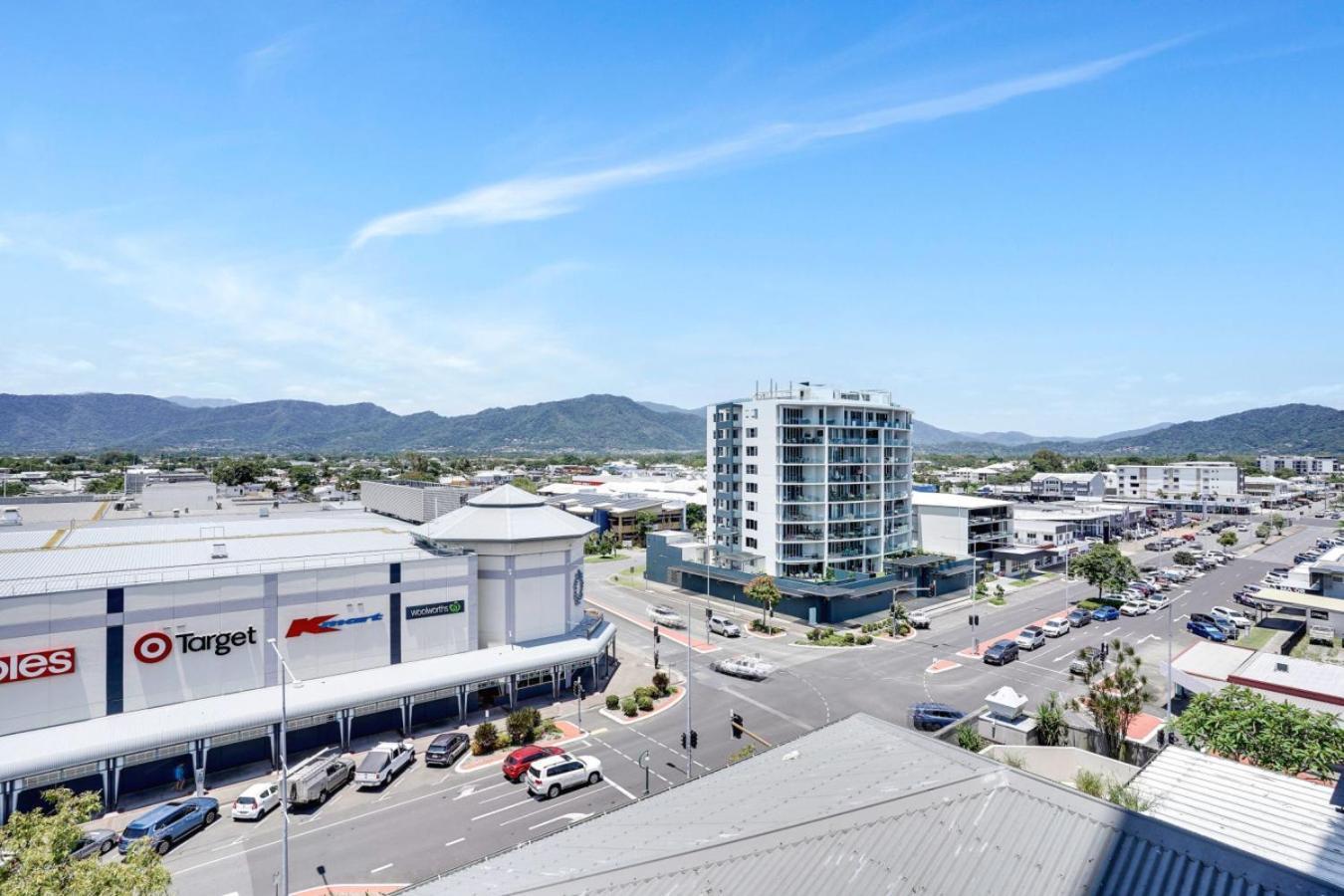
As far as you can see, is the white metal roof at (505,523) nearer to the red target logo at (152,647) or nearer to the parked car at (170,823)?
the red target logo at (152,647)

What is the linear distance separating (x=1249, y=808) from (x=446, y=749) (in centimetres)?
3222

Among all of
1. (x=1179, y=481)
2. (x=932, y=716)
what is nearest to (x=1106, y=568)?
(x=932, y=716)

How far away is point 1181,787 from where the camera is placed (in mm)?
20328

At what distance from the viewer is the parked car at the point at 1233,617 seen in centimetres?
6339

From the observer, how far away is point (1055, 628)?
2375 inches

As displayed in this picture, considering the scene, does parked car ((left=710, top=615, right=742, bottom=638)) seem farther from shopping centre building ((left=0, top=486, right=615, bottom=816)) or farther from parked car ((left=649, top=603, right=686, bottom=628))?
shopping centre building ((left=0, top=486, right=615, bottom=816))

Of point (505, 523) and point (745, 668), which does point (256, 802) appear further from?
point (745, 668)

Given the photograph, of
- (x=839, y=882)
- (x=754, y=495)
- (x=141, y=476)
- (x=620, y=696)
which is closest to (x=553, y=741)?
(x=620, y=696)

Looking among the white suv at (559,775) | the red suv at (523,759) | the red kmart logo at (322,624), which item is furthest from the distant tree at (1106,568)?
the red kmart logo at (322,624)

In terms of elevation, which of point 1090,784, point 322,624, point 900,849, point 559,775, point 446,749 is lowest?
point 446,749

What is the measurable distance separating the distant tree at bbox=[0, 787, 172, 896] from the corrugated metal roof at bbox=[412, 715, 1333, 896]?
21.6 feet

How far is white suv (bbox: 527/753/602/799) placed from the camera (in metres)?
31.5

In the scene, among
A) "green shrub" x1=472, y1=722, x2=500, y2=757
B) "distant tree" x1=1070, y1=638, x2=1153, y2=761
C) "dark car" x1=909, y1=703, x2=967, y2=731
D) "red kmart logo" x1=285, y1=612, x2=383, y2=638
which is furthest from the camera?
"dark car" x1=909, y1=703, x2=967, y2=731

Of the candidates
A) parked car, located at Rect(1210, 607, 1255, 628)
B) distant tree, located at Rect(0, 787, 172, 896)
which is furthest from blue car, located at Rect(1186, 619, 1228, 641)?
distant tree, located at Rect(0, 787, 172, 896)
